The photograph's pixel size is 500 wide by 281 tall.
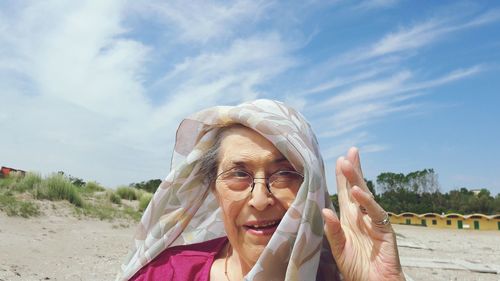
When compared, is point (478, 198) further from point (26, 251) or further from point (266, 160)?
point (266, 160)

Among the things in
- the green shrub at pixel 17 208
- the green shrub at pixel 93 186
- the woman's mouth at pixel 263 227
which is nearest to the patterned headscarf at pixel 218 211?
the woman's mouth at pixel 263 227

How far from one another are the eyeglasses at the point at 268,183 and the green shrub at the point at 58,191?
34.5ft

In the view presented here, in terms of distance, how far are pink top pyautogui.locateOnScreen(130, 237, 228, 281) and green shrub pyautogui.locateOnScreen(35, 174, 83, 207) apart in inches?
394

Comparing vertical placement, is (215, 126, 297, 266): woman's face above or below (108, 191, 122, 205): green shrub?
below

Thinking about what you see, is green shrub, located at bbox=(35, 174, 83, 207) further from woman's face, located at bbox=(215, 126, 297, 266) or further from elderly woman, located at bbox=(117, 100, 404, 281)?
woman's face, located at bbox=(215, 126, 297, 266)

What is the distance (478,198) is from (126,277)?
116 ft

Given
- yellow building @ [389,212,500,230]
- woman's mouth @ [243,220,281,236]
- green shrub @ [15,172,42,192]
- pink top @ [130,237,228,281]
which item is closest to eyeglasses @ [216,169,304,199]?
woman's mouth @ [243,220,281,236]

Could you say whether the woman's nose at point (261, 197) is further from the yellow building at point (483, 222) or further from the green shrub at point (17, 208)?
the yellow building at point (483, 222)

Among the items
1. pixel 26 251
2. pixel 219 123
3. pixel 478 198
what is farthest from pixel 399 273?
pixel 478 198

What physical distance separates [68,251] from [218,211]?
20.0ft

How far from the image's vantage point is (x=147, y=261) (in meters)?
2.32

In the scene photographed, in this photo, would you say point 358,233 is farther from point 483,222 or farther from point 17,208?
point 483,222

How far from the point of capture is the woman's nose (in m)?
1.89

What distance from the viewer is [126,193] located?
16172 mm
